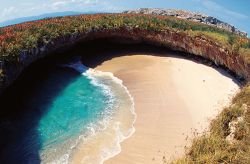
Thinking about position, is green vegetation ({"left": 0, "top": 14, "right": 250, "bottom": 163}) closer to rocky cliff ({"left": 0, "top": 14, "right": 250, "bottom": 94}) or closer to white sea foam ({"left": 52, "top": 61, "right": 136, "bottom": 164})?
rocky cliff ({"left": 0, "top": 14, "right": 250, "bottom": 94})

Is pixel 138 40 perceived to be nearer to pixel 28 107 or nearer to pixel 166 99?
pixel 166 99

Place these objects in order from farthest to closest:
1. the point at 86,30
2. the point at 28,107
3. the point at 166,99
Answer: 1. the point at 86,30
2. the point at 166,99
3. the point at 28,107

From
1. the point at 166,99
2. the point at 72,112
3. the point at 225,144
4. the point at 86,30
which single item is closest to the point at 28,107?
the point at 72,112

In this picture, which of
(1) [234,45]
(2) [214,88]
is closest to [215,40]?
(1) [234,45]

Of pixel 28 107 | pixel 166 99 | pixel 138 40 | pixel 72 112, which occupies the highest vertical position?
pixel 138 40

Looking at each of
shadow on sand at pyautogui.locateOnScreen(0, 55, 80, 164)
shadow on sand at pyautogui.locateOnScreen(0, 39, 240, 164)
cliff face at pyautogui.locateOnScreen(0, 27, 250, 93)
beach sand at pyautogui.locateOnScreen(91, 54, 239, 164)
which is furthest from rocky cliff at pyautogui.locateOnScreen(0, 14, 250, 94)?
shadow on sand at pyautogui.locateOnScreen(0, 55, 80, 164)

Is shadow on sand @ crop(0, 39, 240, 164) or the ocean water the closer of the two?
the ocean water

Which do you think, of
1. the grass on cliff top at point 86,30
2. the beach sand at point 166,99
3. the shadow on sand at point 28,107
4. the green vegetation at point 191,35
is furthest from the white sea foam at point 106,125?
the grass on cliff top at point 86,30
